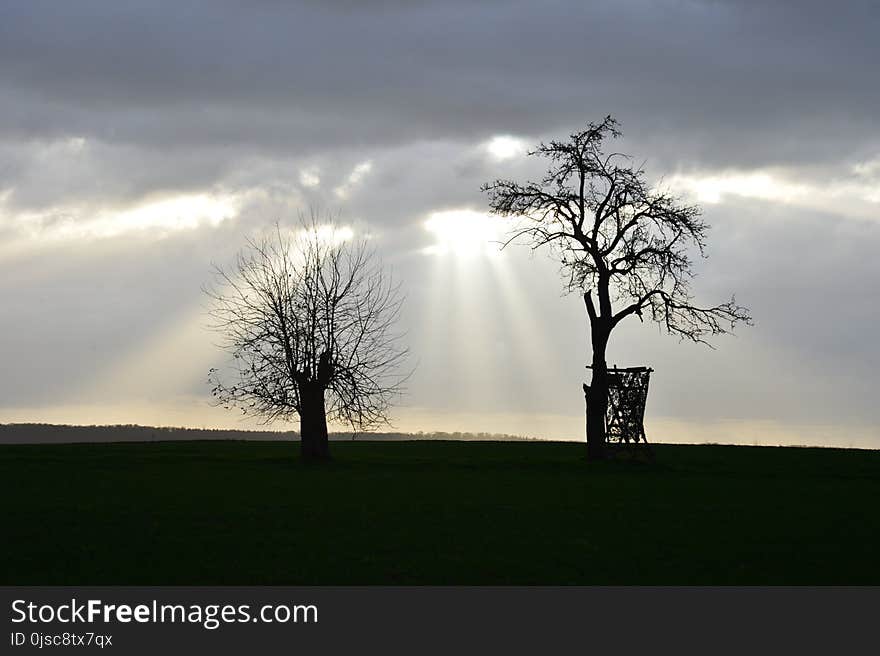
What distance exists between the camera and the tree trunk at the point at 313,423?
4784 cm

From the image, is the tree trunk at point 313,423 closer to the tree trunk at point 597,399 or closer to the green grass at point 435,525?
the green grass at point 435,525

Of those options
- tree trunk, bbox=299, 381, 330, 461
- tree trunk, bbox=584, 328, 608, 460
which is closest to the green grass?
tree trunk, bbox=299, 381, 330, 461

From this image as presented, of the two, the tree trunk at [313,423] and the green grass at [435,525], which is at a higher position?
the tree trunk at [313,423]

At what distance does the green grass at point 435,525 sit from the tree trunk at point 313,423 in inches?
175

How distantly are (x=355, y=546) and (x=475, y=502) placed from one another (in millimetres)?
8808

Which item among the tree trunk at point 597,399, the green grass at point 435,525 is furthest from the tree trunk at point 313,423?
the tree trunk at point 597,399

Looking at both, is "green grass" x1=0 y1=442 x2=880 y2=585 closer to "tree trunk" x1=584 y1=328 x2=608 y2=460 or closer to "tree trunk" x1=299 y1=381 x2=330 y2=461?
"tree trunk" x1=299 y1=381 x2=330 y2=461

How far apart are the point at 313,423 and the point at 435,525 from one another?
26714 mm

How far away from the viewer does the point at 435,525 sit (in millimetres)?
21969

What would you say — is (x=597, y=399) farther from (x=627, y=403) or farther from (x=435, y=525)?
(x=435, y=525)

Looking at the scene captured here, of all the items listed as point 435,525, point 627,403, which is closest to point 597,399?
point 627,403

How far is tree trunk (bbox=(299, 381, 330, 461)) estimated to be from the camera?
4784cm
